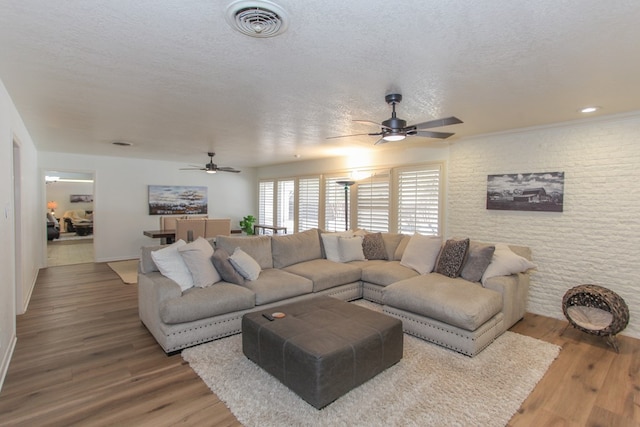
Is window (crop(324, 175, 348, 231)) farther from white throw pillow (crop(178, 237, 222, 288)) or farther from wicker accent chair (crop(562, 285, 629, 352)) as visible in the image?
wicker accent chair (crop(562, 285, 629, 352))

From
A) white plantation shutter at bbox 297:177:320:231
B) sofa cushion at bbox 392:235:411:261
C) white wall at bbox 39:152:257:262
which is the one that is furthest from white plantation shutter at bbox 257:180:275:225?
sofa cushion at bbox 392:235:411:261

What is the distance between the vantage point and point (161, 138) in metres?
5.18

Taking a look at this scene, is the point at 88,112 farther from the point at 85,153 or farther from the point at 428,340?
the point at 428,340

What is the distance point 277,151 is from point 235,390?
480cm

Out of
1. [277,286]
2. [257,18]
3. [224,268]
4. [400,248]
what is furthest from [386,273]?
[257,18]

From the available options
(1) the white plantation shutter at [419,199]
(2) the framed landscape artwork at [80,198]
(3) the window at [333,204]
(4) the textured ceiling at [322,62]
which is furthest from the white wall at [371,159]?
(2) the framed landscape artwork at [80,198]

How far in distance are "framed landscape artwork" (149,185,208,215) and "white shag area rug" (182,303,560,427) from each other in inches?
235

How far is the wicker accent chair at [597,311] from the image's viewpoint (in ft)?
10.4

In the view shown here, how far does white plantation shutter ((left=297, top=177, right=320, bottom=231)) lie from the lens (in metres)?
7.66

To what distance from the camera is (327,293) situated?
422 cm

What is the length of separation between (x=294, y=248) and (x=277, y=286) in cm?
114

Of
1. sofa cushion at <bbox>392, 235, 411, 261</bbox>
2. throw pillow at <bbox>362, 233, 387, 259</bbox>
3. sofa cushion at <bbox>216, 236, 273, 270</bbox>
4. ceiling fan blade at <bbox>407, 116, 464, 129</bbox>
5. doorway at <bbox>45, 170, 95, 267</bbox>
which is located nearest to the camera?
ceiling fan blade at <bbox>407, 116, 464, 129</bbox>

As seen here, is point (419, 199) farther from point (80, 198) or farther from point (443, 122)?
point (80, 198)

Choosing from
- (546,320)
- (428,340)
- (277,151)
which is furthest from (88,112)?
(546,320)
